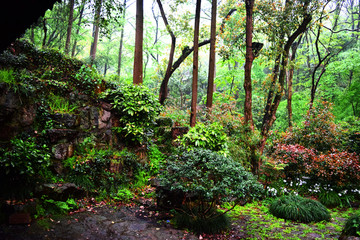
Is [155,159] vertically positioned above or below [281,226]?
above

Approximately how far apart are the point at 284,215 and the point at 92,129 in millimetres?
Result: 5661

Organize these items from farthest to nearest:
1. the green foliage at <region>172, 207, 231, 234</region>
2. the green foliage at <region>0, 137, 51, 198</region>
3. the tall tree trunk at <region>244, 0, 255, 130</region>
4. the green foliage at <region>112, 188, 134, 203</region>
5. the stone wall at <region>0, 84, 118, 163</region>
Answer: the tall tree trunk at <region>244, 0, 255, 130</region> < the green foliage at <region>112, 188, 134, 203</region> < the stone wall at <region>0, 84, 118, 163</region> < the green foliage at <region>172, 207, 231, 234</region> < the green foliage at <region>0, 137, 51, 198</region>

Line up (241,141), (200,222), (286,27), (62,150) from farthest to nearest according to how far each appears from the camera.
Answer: (286,27) < (241,141) < (62,150) < (200,222)

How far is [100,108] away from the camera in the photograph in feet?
21.3

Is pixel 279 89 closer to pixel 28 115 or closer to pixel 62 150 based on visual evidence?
pixel 62 150

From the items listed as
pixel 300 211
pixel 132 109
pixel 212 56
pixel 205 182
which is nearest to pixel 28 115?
pixel 132 109

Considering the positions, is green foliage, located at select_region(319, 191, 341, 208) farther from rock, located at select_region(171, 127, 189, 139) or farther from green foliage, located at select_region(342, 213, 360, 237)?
rock, located at select_region(171, 127, 189, 139)

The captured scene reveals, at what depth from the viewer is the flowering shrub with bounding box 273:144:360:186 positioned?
22.5ft

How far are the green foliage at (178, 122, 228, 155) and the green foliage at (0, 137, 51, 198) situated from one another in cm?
388

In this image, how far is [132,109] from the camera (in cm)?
652

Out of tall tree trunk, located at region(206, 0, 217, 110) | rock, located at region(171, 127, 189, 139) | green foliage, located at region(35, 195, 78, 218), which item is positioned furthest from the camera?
tall tree trunk, located at region(206, 0, 217, 110)

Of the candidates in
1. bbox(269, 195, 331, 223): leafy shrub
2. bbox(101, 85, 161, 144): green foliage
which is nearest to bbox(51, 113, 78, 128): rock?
bbox(101, 85, 161, 144): green foliage

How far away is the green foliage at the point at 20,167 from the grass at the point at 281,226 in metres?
4.46

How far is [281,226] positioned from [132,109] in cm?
500
